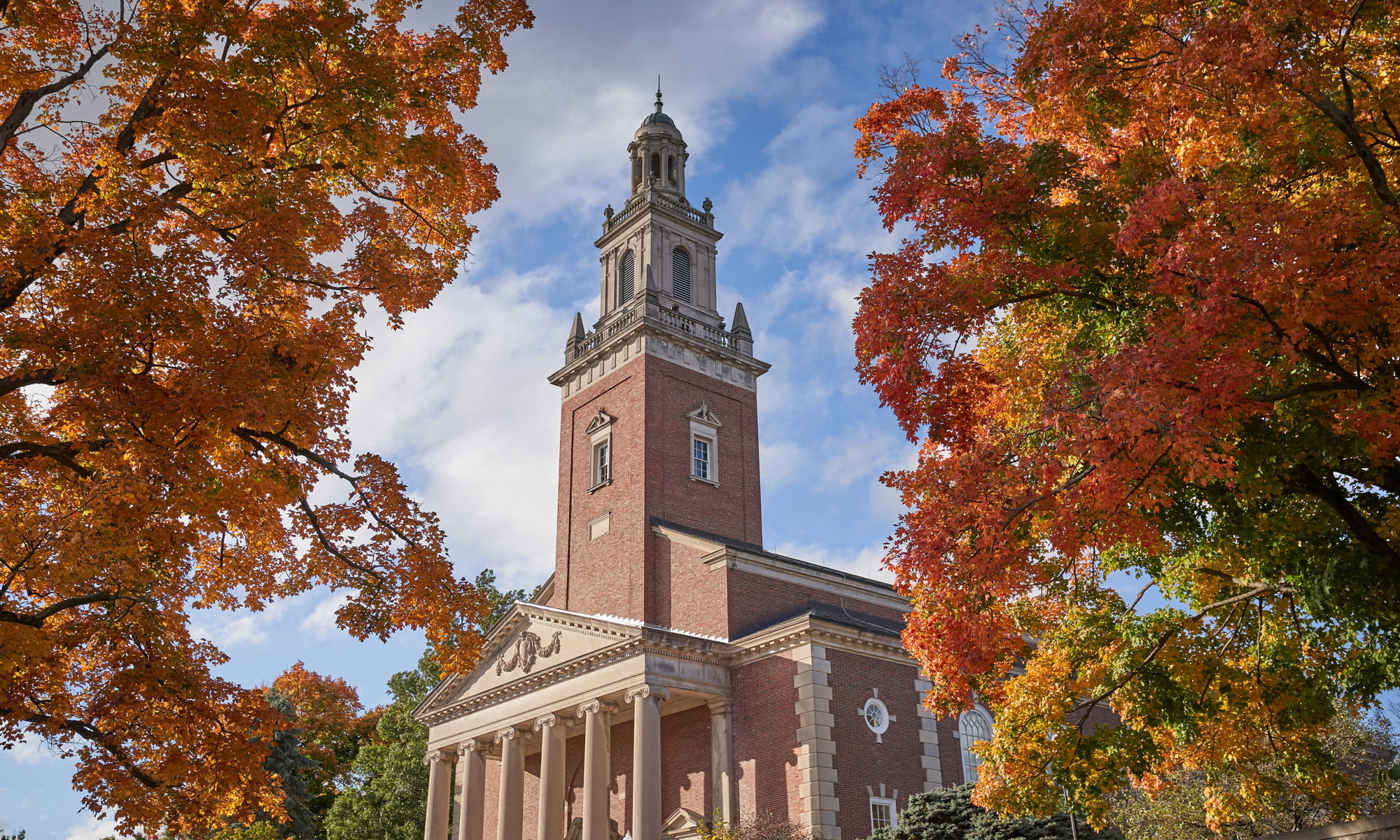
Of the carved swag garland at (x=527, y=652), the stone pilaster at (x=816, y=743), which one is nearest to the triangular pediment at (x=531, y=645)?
the carved swag garland at (x=527, y=652)

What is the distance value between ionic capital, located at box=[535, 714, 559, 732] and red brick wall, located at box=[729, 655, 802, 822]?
549 centimetres

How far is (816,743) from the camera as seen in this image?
2812 cm

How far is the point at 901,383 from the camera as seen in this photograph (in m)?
11.2

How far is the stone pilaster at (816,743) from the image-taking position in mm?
27469

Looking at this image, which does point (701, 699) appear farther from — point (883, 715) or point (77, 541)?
point (77, 541)

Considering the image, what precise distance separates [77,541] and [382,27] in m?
7.03

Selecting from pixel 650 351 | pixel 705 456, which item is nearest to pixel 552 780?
pixel 705 456

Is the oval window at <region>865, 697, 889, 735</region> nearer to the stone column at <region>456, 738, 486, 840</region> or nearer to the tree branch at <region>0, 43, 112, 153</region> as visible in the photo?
the stone column at <region>456, 738, 486, 840</region>

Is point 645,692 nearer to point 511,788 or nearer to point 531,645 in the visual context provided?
point 531,645

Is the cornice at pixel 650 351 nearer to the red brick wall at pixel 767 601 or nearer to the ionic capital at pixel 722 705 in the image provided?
the red brick wall at pixel 767 601

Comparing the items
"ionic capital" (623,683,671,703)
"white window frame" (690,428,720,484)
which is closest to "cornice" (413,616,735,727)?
"ionic capital" (623,683,671,703)

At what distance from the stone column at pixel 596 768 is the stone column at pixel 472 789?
5.63 meters

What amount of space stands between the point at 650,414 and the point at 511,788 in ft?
42.6

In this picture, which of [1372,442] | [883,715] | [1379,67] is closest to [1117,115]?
[1379,67]
